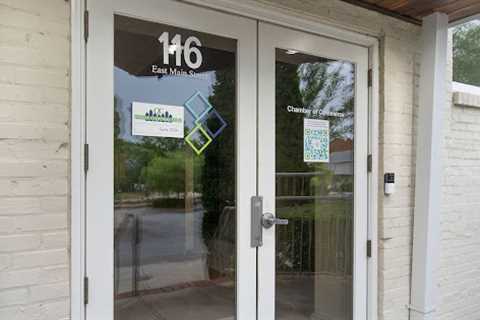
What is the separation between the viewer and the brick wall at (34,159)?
175cm

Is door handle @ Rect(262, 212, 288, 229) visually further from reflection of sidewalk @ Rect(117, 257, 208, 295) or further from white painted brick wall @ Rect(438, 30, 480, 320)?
white painted brick wall @ Rect(438, 30, 480, 320)

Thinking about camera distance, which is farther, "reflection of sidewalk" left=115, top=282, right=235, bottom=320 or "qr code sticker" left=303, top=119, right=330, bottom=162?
"qr code sticker" left=303, top=119, right=330, bottom=162

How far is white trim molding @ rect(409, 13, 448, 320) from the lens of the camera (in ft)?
9.63

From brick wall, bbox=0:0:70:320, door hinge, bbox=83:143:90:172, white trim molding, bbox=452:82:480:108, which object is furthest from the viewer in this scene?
white trim molding, bbox=452:82:480:108

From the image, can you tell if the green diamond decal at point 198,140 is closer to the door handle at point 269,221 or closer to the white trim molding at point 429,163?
the door handle at point 269,221

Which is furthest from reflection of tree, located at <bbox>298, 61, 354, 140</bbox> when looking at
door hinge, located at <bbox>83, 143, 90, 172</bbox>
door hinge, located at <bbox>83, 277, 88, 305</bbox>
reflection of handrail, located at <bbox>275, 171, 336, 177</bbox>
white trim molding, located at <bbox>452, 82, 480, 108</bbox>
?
door hinge, located at <bbox>83, 277, 88, 305</bbox>

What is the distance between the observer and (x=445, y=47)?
2996 millimetres

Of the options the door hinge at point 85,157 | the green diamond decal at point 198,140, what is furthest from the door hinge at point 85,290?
the green diamond decal at point 198,140

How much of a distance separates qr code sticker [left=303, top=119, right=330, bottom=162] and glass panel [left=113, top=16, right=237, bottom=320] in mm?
564

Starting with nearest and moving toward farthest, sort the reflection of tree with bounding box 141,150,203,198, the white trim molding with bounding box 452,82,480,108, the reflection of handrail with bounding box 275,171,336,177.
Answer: the reflection of tree with bounding box 141,150,203,198, the reflection of handrail with bounding box 275,171,336,177, the white trim molding with bounding box 452,82,480,108

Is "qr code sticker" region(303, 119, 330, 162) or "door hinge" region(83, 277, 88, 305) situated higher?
"qr code sticker" region(303, 119, 330, 162)

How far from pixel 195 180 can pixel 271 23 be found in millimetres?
1092

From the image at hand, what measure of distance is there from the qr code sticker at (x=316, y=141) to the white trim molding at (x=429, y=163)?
757 mm

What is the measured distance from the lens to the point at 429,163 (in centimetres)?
293
